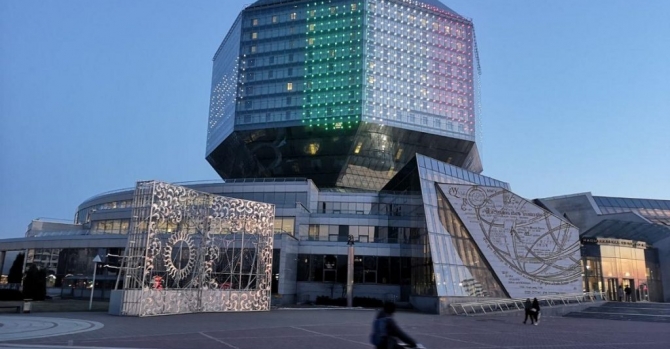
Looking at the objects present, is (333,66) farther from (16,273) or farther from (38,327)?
(38,327)

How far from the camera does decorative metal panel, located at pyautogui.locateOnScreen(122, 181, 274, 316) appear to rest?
2777 centimetres

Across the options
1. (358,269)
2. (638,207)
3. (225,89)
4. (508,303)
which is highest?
(225,89)

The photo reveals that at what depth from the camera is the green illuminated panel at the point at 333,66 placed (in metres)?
84.4

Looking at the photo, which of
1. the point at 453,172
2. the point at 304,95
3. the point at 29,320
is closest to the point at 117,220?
the point at 304,95

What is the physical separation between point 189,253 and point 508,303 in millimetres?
22657

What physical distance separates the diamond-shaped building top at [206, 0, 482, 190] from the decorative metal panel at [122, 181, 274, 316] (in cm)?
4863

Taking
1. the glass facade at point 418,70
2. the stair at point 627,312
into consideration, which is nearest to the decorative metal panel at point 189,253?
the stair at point 627,312

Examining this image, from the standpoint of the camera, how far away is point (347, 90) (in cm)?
8512

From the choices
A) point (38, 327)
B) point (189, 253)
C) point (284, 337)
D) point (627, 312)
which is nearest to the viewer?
point (284, 337)

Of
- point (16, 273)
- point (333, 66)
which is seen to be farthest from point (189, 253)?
point (333, 66)

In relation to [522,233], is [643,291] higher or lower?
lower

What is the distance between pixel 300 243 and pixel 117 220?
2985 centimetres

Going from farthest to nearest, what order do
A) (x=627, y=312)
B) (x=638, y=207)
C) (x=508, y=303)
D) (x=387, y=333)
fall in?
(x=638, y=207) → (x=508, y=303) → (x=627, y=312) → (x=387, y=333)

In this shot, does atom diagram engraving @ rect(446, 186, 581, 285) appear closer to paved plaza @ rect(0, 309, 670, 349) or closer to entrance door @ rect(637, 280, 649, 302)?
entrance door @ rect(637, 280, 649, 302)
